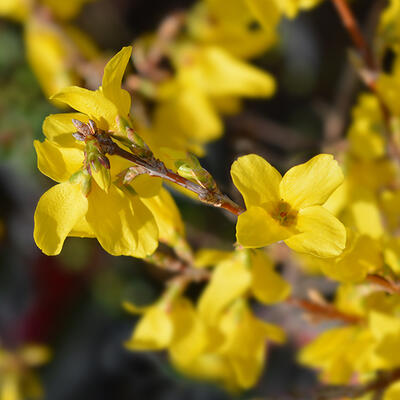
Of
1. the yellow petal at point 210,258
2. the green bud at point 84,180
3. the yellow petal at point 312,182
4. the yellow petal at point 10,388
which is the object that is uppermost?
the green bud at point 84,180

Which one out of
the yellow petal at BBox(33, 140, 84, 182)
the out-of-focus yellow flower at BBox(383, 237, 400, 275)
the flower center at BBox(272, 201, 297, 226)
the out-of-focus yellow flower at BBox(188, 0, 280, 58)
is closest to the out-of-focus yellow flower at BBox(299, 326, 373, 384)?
the out-of-focus yellow flower at BBox(383, 237, 400, 275)

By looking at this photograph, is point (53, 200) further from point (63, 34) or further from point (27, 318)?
point (27, 318)

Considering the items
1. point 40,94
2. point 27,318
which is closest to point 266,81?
point 40,94

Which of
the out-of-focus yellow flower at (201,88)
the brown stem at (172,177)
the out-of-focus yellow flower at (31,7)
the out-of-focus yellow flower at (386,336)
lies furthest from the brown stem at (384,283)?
the out-of-focus yellow flower at (31,7)

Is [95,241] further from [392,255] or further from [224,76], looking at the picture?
[392,255]

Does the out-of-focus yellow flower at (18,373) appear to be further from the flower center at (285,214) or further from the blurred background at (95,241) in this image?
the flower center at (285,214)
